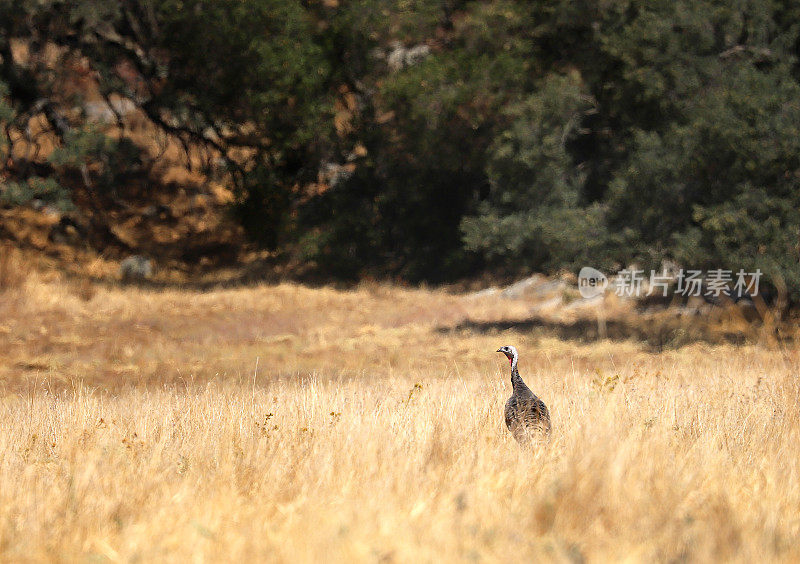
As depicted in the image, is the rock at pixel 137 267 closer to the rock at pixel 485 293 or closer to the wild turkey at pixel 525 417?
the rock at pixel 485 293

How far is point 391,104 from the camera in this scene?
27859 millimetres

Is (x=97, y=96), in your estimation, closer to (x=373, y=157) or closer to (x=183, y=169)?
(x=183, y=169)

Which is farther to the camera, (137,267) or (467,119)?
(137,267)

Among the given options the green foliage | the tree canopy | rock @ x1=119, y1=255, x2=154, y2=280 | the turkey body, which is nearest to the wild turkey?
the turkey body

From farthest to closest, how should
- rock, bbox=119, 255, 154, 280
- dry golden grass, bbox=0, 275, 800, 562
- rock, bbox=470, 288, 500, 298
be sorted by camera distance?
rock, bbox=119, 255, 154, 280
rock, bbox=470, 288, 500, 298
dry golden grass, bbox=0, 275, 800, 562

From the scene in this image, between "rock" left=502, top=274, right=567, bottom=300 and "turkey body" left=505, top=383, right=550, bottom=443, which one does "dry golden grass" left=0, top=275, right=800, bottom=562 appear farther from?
"rock" left=502, top=274, right=567, bottom=300

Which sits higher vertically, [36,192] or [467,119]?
[467,119]

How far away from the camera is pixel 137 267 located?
32312 millimetres

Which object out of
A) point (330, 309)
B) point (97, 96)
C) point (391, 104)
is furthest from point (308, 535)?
point (97, 96)

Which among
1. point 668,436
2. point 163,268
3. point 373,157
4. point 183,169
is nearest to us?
point 668,436

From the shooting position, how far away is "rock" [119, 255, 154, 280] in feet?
104

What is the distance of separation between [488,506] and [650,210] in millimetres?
12817

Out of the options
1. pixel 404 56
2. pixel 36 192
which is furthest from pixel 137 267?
pixel 404 56

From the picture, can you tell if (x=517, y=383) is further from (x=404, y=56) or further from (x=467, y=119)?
(x=404, y=56)
